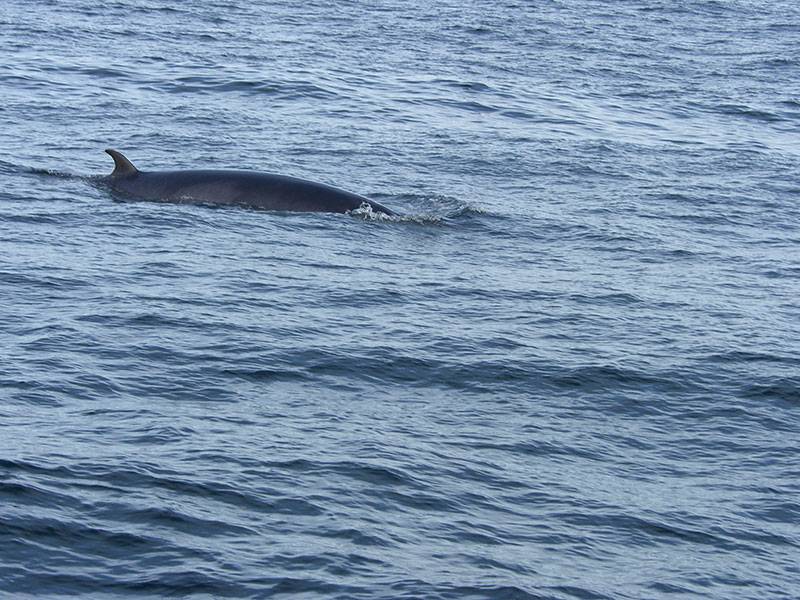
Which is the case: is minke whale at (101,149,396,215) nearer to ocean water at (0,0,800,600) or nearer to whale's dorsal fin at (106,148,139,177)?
whale's dorsal fin at (106,148,139,177)

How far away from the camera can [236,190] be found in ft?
69.4

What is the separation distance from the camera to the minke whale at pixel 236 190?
21.0 meters

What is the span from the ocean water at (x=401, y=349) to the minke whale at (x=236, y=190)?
388mm

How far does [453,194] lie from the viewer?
2286 centimetres

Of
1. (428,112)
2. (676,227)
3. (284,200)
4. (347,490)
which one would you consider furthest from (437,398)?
(428,112)

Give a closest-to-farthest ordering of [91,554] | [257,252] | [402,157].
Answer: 1. [91,554]
2. [257,252]
3. [402,157]

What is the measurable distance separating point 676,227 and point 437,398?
8.75m

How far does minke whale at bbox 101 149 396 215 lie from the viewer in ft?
68.7

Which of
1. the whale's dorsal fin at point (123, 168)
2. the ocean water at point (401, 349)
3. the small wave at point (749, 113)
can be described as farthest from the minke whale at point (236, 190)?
the small wave at point (749, 113)

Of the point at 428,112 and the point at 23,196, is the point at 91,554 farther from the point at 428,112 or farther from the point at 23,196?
the point at 428,112

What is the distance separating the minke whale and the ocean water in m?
0.39

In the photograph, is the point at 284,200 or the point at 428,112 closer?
the point at 284,200

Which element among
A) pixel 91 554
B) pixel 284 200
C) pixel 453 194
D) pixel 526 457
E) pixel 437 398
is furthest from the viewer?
pixel 453 194

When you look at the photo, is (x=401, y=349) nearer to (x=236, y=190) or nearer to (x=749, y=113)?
(x=236, y=190)
